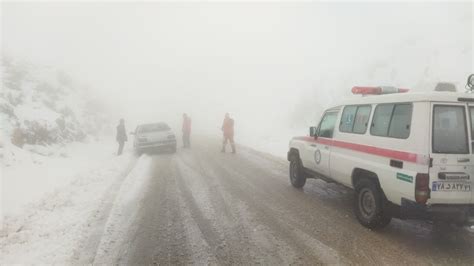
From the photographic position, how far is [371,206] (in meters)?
5.86

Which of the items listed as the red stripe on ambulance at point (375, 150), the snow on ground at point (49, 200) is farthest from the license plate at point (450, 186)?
the snow on ground at point (49, 200)

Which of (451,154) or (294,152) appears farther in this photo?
(294,152)

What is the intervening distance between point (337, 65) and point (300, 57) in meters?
17.5

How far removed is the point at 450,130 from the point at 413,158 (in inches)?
26.9

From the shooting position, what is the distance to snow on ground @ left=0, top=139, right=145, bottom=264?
5371 millimetres

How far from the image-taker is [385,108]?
18.7 ft

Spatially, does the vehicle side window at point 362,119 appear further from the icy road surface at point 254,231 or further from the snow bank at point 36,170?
the snow bank at point 36,170

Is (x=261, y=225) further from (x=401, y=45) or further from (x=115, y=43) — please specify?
(x=115, y=43)

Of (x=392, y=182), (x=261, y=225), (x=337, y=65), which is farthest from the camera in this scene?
(x=337, y=65)

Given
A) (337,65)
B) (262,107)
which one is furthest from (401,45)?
(262,107)

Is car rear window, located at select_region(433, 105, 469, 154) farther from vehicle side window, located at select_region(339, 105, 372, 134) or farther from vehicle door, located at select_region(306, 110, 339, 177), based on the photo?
vehicle door, located at select_region(306, 110, 339, 177)

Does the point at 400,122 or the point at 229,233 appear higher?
the point at 400,122

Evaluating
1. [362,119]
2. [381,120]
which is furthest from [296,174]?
[381,120]

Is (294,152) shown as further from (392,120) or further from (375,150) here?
(392,120)
